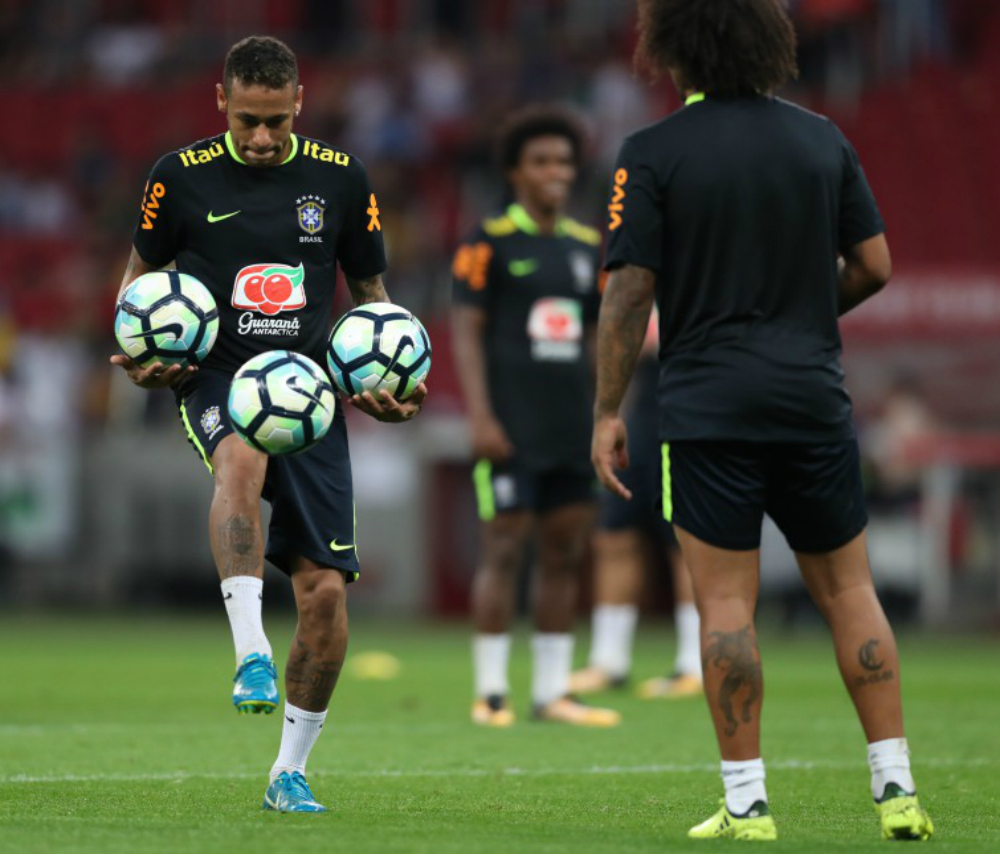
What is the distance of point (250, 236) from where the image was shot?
6500 mm

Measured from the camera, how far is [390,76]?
26203 mm

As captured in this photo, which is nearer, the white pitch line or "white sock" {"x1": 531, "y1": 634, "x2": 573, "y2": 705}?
the white pitch line

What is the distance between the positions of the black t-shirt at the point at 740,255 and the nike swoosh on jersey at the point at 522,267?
462cm

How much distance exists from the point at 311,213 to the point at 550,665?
13.7 ft

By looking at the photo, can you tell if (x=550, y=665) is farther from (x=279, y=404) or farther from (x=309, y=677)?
(x=279, y=404)

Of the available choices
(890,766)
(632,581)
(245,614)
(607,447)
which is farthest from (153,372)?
(632,581)

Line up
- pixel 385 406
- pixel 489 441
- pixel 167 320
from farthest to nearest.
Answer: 1. pixel 489 441
2. pixel 385 406
3. pixel 167 320

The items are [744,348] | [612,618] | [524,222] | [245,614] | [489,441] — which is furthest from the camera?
[612,618]

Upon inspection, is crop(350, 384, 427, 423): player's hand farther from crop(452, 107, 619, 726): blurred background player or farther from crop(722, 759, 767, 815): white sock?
crop(452, 107, 619, 726): blurred background player

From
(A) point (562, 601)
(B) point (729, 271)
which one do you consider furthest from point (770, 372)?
(A) point (562, 601)

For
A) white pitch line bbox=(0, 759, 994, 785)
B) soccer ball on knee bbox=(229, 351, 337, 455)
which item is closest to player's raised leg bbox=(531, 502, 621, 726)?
white pitch line bbox=(0, 759, 994, 785)

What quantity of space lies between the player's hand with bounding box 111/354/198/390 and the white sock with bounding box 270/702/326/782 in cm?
107

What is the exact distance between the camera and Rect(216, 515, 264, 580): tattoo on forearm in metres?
6.20

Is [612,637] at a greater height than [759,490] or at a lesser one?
lesser
